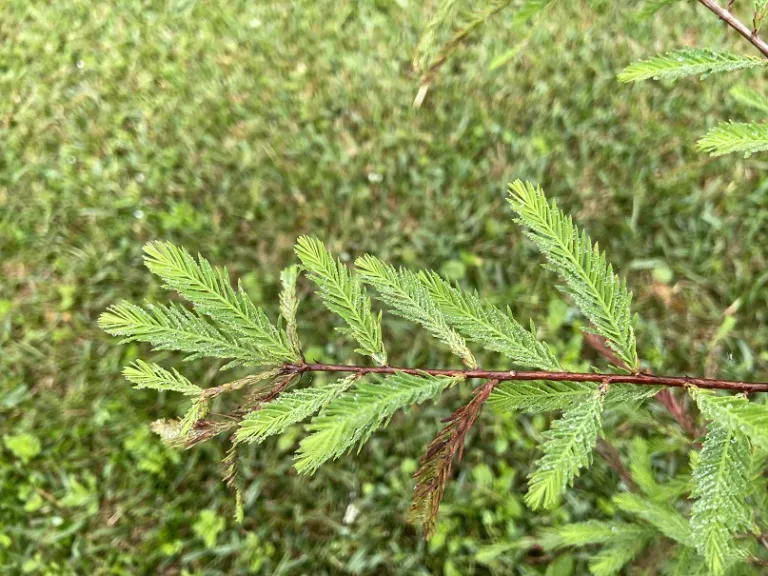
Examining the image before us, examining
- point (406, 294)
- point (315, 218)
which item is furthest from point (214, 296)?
point (315, 218)

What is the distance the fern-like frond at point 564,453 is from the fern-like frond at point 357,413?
Result: 16 cm

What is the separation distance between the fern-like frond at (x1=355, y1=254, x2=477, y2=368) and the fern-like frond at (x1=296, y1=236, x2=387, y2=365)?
0.03 m

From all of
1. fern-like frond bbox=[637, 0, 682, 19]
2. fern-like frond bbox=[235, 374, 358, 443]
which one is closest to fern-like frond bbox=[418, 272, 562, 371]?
fern-like frond bbox=[235, 374, 358, 443]

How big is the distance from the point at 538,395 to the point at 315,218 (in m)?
2.22

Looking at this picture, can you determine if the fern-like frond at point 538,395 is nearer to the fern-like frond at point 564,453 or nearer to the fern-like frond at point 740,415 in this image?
the fern-like frond at point 564,453

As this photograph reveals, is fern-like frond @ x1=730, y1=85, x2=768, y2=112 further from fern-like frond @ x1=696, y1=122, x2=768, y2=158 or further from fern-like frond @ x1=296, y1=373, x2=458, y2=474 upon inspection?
fern-like frond @ x1=296, y1=373, x2=458, y2=474

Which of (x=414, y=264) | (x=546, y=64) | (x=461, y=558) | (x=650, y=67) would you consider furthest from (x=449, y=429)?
(x=546, y=64)

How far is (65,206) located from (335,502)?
2083mm

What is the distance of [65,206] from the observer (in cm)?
301

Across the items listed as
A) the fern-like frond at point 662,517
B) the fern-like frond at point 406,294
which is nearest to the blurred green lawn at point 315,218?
the fern-like frond at point 662,517

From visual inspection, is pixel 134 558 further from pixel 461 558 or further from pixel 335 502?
pixel 461 558

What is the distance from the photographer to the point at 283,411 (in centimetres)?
77

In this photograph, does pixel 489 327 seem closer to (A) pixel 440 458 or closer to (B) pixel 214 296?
(A) pixel 440 458

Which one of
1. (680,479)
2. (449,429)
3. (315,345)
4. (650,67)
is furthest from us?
(315,345)
